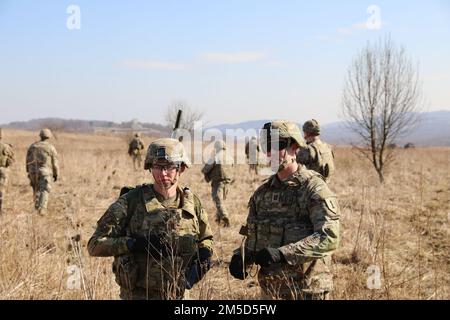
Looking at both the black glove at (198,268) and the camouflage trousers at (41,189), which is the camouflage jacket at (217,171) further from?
the black glove at (198,268)

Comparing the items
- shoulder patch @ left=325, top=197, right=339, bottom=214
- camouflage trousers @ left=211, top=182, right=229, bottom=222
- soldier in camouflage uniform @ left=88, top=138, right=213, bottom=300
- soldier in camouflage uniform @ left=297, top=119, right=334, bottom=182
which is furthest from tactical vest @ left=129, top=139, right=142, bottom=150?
shoulder patch @ left=325, top=197, right=339, bottom=214

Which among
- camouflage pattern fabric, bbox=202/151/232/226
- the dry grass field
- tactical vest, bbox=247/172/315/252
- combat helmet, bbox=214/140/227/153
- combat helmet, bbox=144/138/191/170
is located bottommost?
the dry grass field

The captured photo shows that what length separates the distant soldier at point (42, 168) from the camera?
8789 millimetres

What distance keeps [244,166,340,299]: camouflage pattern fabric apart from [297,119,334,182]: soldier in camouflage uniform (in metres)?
3.62

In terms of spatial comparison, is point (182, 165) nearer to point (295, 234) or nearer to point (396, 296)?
point (295, 234)

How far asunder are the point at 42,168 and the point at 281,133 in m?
7.41

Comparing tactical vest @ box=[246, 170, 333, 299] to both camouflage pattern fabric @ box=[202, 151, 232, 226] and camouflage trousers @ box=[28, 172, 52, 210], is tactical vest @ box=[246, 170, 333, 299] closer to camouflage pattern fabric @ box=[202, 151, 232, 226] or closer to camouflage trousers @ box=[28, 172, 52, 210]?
camouflage pattern fabric @ box=[202, 151, 232, 226]

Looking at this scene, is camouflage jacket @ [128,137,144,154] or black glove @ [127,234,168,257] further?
camouflage jacket @ [128,137,144,154]

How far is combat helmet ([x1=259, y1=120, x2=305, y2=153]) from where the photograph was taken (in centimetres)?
271

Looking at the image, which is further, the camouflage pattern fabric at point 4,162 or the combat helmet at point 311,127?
the camouflage pattern fabric at point 4,162

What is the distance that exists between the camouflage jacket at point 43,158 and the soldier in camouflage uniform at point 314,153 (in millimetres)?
5220

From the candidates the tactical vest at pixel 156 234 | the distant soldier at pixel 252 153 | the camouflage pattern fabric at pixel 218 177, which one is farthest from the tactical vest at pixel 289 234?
the distant soldier at pixel 252 153

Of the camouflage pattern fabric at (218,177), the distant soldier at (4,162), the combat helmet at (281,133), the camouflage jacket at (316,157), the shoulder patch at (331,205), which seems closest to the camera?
the shoulder patch at (331,205)

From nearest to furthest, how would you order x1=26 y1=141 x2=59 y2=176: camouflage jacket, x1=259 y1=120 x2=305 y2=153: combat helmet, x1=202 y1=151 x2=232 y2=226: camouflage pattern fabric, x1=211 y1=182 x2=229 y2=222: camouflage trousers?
x1=259 y1=120 x2=305 y2=153: combat helmet, x1=211 y1=182 x2=229 y2=222: camouflage trousers, x1=202 y1=151 x2=232 y2=226: camouflage pattern fabric, x1=26 y1=141 x2=59 y2=176: camouflage jacket
